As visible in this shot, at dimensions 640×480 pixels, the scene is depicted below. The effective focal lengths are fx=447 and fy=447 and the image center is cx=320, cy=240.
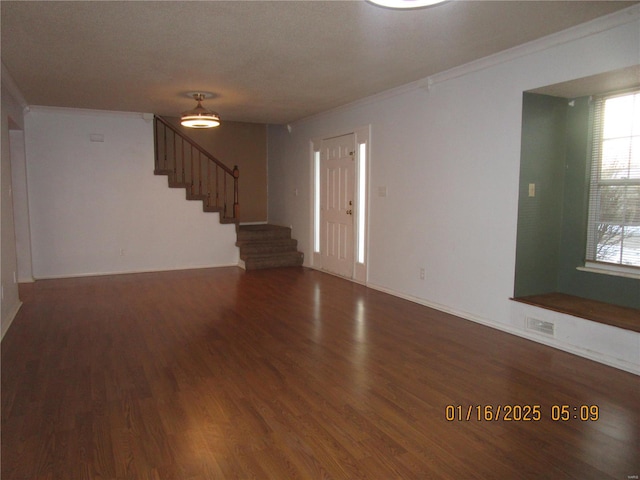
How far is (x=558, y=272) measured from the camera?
443 centimetres

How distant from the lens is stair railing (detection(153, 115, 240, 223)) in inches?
305

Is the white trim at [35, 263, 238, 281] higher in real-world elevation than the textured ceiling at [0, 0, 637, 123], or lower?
lower

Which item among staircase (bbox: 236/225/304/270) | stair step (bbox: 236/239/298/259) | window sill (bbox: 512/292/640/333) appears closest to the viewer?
window sill (bbox: 512/292/640/333)

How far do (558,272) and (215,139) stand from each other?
6800 millimetres

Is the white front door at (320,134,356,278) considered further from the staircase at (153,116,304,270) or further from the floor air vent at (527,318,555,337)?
the floor air vent at (527,318,555,337)

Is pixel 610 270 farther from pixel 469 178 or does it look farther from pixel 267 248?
pixel 267 248

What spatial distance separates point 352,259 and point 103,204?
4.02m

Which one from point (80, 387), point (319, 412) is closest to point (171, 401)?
point (80, 387)

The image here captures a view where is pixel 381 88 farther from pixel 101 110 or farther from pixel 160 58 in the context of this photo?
pixel 101 110

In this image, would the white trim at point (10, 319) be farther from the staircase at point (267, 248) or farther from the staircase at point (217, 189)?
the staircase at point (267, 248)

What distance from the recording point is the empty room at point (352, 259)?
2445mm

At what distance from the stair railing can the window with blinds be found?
18.0 feet

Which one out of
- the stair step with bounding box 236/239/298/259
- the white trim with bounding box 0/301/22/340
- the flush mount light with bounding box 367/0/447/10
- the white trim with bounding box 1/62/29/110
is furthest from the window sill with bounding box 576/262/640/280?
the white trim with bounding box 1/62/29/110

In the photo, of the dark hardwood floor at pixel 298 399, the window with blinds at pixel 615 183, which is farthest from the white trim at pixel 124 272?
the window with blinds at pixel 615 183
